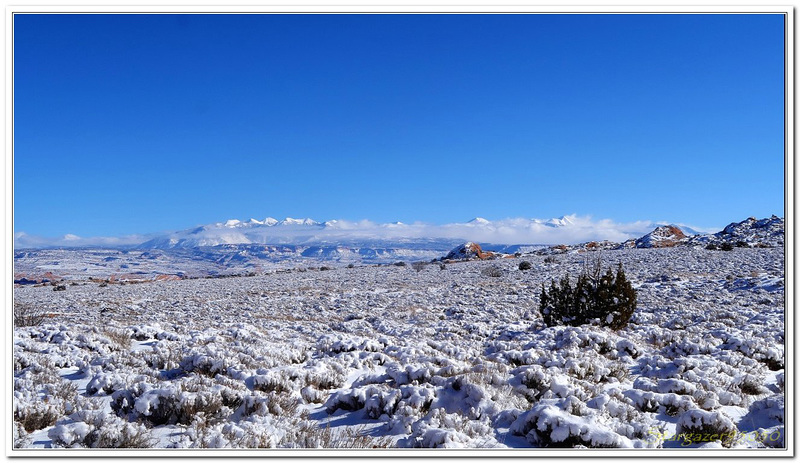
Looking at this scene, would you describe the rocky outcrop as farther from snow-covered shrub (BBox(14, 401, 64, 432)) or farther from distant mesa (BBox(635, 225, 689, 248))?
snow-covered shrub (BBox(14, 401, 64, 432))

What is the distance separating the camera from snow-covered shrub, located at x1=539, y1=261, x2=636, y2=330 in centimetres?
1251

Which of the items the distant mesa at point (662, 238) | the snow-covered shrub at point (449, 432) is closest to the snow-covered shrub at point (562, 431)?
the snow-covered shrub at point (449, 432)

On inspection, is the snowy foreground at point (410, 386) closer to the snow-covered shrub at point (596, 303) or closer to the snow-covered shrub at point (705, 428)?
the snow-covered shrub at point (705, 428)

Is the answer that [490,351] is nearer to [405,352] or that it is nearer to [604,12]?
[405,352]

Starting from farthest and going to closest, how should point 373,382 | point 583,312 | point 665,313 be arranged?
point 665,313, point 583,312, point 373,382

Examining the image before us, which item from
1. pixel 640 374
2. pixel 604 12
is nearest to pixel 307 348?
pixel 640 374

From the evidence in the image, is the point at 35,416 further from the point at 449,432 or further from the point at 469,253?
the point at 469,253

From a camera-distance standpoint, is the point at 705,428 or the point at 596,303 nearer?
the point at 705,428

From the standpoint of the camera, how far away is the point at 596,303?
12.7 m

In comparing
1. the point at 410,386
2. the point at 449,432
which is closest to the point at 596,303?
the point at 410,386

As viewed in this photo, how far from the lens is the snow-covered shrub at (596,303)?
12.5 m
